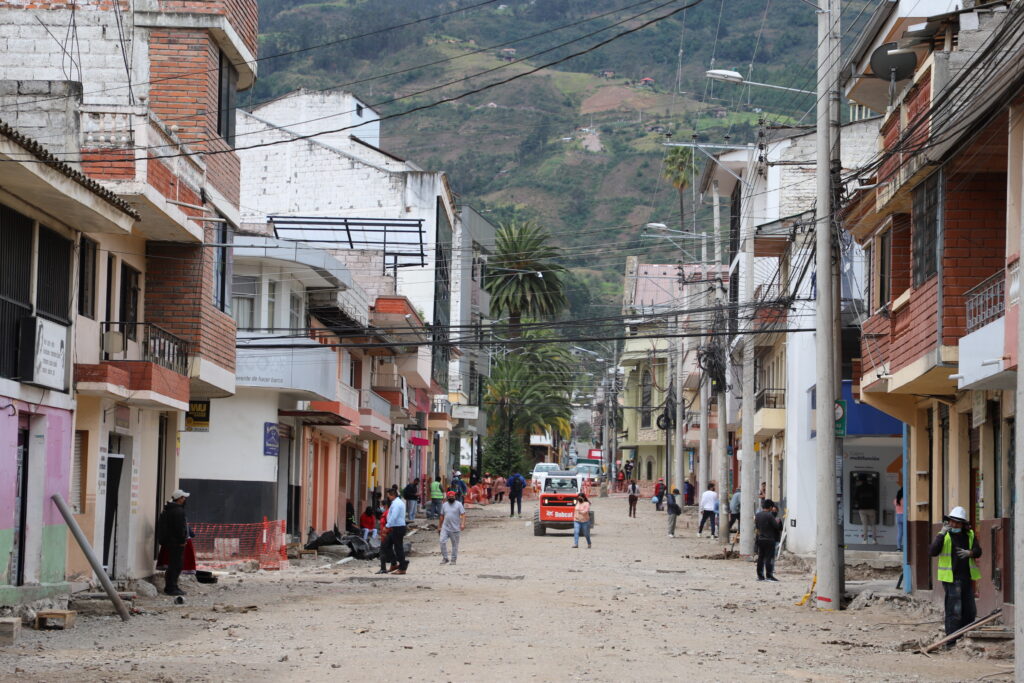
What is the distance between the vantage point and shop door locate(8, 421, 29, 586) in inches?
741

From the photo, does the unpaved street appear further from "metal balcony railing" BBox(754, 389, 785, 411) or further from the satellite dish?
"metal balcony railing" BBox(754, 389, 785, 411)

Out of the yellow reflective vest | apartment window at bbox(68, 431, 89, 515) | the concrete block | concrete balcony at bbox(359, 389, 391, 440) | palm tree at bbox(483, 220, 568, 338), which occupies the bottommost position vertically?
the concrete block

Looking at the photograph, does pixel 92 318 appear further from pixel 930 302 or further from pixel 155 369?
pixel 930 302

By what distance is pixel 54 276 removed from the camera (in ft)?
65.4

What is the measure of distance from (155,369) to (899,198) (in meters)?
11.6

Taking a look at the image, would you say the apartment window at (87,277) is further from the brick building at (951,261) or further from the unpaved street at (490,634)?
the brick building at (951,261)

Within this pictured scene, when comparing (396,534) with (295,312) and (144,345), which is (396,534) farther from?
(295,312)

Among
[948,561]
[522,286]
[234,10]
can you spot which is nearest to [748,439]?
[234,10]

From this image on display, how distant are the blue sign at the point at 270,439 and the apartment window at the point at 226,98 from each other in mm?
9039

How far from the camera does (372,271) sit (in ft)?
164

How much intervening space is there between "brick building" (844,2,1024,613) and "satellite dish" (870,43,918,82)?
131mm

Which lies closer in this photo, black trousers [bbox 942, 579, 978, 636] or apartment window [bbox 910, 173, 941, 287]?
black trousers [bbox 942, 579, 978, 636]

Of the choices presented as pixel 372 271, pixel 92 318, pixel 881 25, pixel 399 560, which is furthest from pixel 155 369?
pixel 372 271

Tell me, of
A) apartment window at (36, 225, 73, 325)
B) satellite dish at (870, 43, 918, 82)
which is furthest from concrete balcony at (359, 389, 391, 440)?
satellite dish at (870, 43, 918, 82)
